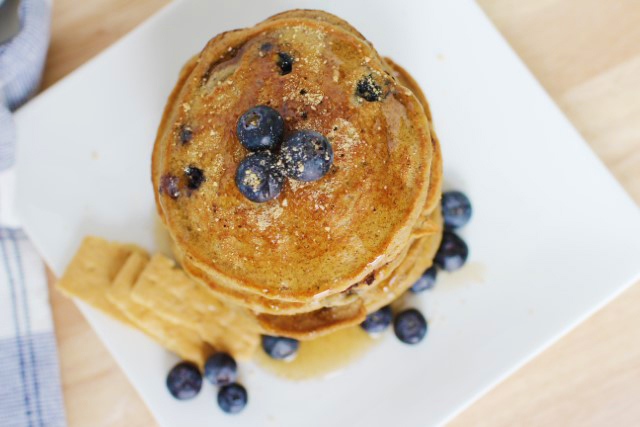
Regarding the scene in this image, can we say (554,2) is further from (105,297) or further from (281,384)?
(105,297)

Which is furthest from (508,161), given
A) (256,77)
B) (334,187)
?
(256,77)

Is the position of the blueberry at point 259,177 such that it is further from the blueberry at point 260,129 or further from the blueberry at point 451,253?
the blueberry at point 451,253

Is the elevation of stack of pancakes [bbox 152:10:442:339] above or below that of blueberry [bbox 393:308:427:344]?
above

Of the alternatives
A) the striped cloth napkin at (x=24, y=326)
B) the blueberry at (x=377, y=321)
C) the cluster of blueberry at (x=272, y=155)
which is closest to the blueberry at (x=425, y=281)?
the blueberry at (x=377, y=321)

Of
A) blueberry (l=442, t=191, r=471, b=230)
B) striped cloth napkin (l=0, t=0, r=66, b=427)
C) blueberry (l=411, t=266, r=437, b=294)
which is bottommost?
striped cloth napkin (l=0, t=0, r=66, b=427)

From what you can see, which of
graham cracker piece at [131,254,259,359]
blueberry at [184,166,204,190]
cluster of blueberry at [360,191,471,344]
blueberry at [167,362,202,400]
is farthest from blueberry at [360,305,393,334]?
blueberry at [184,166,204,190]

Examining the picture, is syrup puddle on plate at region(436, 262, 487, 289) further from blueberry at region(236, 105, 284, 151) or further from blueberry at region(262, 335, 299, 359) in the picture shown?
blueberry at region(236, 105, 284, 151)
